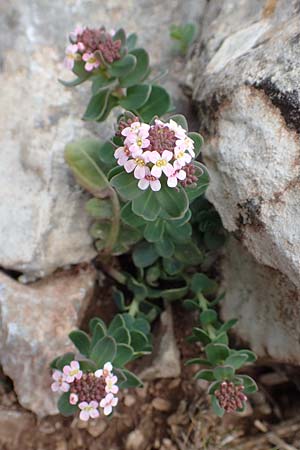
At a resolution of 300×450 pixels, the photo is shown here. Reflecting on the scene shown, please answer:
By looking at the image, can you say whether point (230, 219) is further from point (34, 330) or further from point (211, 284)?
point (34, 330)

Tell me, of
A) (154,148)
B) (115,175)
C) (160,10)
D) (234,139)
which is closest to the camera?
(154,148)

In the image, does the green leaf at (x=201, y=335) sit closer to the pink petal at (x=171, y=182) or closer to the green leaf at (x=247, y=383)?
the green leaf at (x=247, y=383)

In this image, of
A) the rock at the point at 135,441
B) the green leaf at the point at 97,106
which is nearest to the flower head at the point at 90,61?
→ the green leaf at the point at 97,106

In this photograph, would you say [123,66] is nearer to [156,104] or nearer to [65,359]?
[156,104]

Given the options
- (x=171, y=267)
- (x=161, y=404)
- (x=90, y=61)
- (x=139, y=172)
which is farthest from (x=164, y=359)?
(x=90, y=61)

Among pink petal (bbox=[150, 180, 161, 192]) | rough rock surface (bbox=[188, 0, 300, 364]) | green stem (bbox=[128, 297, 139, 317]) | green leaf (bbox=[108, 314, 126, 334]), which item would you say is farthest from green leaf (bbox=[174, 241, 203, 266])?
pink petal (bbox=[150, 180, 161, 192])

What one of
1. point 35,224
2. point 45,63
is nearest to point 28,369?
point 35,224
